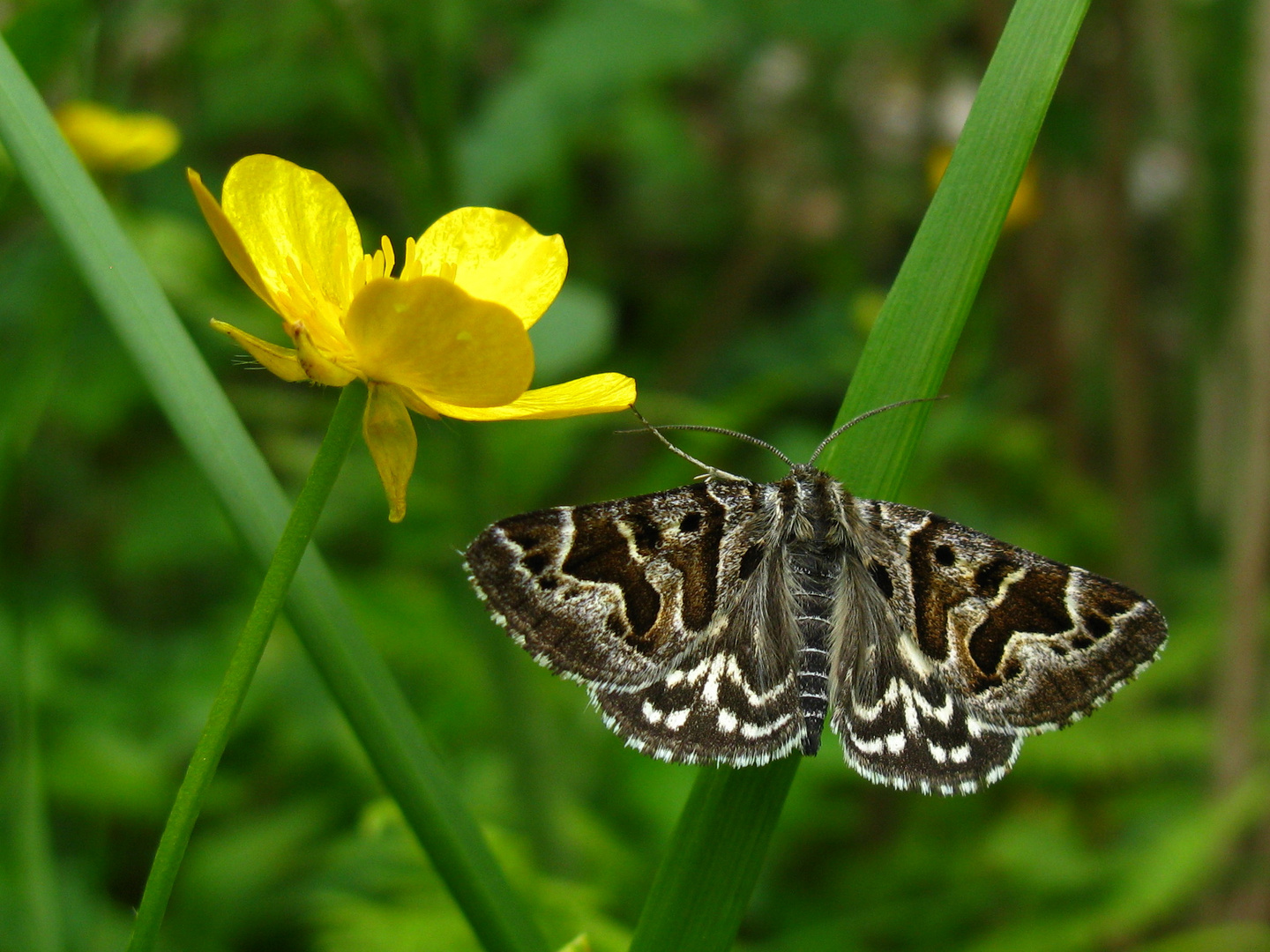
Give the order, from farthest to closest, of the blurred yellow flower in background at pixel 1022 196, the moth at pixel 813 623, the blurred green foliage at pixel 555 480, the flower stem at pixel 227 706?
the blurred yellow flower in background at pixel 1022 196, the blurred green foliage at pixel 555 480, the moth at pixel 813 623, the flower stem at pixel 227 706

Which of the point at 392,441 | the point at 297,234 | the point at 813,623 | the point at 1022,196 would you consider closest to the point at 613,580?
the point at 813,623

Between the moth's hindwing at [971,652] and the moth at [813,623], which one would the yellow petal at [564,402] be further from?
the moth's hindwing at [971,652]

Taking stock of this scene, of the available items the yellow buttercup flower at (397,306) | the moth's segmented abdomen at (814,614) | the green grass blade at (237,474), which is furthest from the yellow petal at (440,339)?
the moth's segmented abdomen at (814,614)

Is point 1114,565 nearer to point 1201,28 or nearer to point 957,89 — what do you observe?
point 1201,28

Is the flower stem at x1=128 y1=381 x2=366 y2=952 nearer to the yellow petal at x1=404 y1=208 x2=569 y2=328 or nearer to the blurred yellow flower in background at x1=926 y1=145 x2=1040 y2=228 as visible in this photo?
the yellow petal at x1=404 y1=208 x2=569 y2=328

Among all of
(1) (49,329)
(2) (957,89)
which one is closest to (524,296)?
(1) (49,329)

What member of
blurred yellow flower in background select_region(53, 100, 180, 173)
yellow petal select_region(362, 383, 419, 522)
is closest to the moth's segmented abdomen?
yellow petal select_region(362, 383, 419, 522)
